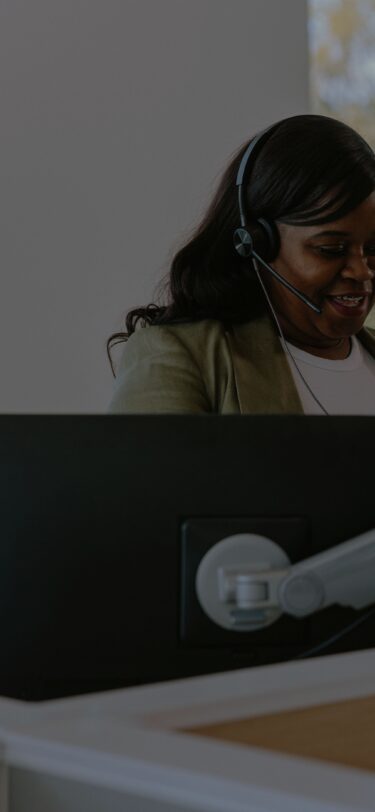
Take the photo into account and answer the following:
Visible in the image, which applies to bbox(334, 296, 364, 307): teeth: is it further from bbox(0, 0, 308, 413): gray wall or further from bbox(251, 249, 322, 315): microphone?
bbox(0, 0, 308, 413): gray wall

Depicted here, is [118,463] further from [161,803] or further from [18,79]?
[18,79]

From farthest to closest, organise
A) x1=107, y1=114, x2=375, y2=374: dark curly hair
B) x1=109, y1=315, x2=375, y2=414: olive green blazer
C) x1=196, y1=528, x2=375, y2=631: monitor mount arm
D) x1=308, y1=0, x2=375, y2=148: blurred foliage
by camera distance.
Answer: x1=308, y1=0, x2=375, y2=148: blurred foliage
x1=107, y1=114, x2=375, y2=374: dark curly hair
x1=109, y1=315, x2=375, y2=414: olive green blazer
x1=196, y1=528, x2=375, y2=631: monitor mount arm

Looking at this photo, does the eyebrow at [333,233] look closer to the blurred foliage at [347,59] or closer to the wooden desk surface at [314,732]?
the wooden desk surface at [314,732]

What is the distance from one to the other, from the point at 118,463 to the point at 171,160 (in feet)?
6.54

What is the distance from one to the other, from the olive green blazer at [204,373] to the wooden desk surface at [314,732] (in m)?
0.82

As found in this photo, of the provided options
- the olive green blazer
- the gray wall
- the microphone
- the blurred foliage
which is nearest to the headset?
the microphone

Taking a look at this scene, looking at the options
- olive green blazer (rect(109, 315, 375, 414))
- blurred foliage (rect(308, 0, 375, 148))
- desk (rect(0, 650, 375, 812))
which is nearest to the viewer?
desk (rect(0, 650, 375, 812))

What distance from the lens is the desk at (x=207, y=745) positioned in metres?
0.62

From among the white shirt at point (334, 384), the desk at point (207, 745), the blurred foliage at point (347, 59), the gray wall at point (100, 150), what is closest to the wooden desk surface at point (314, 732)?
the desk at point (207, 745)

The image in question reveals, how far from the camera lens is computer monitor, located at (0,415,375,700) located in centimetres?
92

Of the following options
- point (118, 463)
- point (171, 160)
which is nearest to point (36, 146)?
point (171, 160)

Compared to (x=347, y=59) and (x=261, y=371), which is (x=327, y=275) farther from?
(x=347, y=59)

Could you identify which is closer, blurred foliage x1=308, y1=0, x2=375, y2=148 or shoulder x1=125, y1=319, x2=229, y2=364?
shoulder x1=125, y1=319, x2=229, y2=364

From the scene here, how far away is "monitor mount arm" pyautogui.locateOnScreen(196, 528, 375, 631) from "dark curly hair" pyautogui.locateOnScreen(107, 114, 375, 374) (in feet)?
2.82
